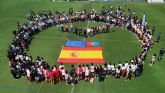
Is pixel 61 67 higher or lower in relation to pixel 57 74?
higher

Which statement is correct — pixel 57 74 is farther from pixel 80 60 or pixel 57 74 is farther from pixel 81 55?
pixel 81 55

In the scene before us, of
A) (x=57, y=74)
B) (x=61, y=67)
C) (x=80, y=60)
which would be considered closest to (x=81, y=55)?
(x=80, y=60)

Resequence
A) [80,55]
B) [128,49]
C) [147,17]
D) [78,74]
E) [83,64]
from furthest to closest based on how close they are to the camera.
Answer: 1. [147,17]
2. [128,49]
3. [80,55]
4. [83,64]
5. [78,74]

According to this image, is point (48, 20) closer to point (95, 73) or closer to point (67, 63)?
point (67, 63)

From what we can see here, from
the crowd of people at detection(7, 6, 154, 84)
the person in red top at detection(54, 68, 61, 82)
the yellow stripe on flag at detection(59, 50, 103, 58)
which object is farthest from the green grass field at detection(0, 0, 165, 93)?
the yellow stripe on flag at detection(59, 50, 103, 58)

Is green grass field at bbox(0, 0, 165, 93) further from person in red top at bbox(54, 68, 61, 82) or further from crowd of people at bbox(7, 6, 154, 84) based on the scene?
crowd of people at bbox(7, 6, 154, 84)

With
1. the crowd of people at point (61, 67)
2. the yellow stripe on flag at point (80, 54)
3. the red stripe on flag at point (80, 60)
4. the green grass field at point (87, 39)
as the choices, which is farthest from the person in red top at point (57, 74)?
the yellow stripe on flag at point (80, 54)

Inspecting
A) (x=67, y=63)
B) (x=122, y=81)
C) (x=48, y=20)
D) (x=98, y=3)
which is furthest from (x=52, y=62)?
(x=98, y=3)

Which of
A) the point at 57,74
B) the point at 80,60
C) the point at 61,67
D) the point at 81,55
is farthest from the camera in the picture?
the point at 81,55
